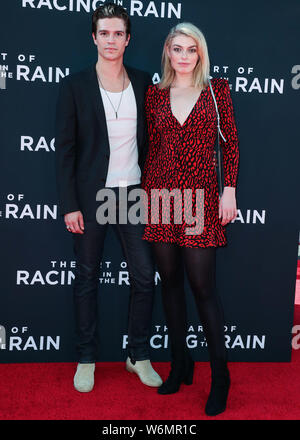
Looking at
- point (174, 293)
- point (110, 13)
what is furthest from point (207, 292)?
point (110, 13)

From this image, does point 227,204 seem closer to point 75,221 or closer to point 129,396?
point 75,221

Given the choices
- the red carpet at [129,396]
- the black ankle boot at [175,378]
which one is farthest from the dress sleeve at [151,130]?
the red carpet at [129,396]

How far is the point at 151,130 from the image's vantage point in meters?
2.21

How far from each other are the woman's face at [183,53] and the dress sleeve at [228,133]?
170 mm

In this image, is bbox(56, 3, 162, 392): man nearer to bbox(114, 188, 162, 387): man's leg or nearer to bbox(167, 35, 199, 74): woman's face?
bbox(114, 188, 162, 387): man's leg

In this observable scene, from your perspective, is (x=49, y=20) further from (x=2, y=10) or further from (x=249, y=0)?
(x=249, y=0)

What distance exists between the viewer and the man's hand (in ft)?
7.39

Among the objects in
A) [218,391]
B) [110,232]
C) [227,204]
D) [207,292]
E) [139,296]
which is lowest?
[218,391]

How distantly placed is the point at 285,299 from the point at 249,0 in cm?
163

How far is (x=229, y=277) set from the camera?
271 cm

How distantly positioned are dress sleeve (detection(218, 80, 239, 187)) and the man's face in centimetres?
49

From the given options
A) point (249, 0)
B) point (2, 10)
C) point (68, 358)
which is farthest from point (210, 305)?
point (2, 10)

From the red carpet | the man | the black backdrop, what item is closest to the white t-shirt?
the man

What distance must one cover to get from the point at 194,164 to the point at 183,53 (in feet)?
1.52
